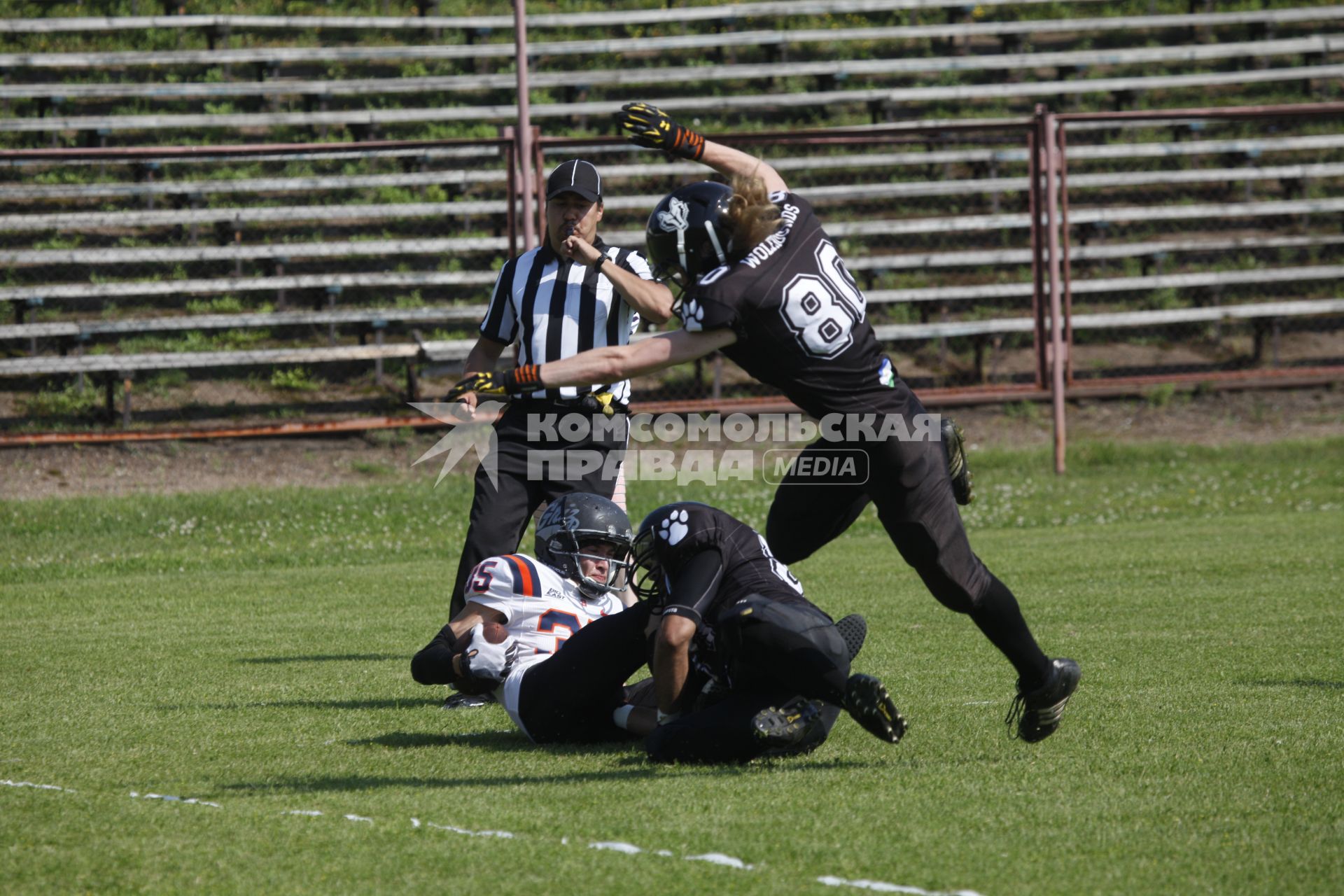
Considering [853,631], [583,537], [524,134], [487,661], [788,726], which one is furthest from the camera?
[524,134]

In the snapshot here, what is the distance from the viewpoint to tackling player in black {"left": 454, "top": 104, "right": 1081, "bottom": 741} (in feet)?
11.3

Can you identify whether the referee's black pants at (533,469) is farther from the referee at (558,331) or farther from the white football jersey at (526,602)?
the white football jersey at (526,602)

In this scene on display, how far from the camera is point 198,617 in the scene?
652 centimetres

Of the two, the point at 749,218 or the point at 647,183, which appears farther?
the point at 647,183

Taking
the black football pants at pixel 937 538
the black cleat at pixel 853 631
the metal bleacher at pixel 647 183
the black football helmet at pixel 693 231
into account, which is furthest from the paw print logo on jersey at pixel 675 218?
the metal bleacher at pixel 647 183

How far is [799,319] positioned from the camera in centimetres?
350

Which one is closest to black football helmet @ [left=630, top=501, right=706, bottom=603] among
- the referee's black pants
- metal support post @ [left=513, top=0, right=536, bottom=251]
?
the referee's black pants

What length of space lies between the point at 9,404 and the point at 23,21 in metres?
5.28

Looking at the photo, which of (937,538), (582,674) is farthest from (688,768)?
(937,538)

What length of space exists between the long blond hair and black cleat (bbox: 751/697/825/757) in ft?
3.85

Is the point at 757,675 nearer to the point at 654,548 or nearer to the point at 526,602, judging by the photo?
the point at 654,548

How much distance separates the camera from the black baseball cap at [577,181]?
15.8ft

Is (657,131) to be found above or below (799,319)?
above

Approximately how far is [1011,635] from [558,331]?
214 cm
